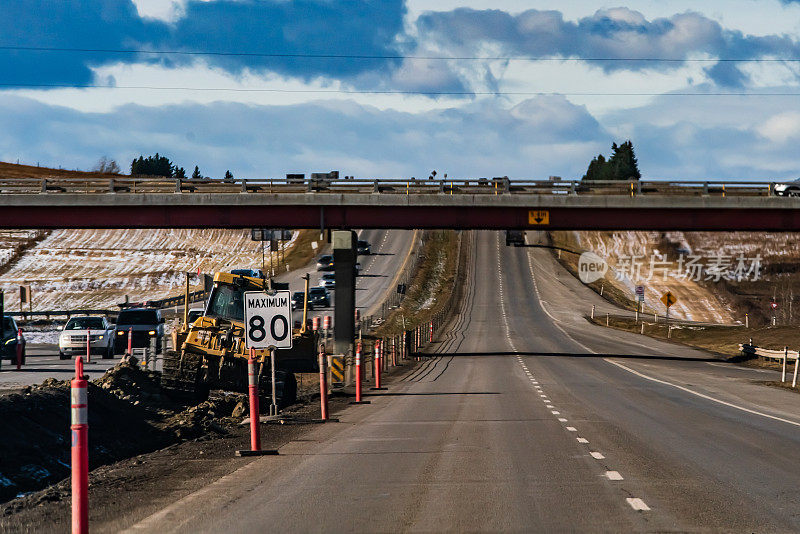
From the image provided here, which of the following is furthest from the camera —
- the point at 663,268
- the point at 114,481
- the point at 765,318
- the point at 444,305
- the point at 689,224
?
the point at 663,268

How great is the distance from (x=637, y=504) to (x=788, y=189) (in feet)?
157

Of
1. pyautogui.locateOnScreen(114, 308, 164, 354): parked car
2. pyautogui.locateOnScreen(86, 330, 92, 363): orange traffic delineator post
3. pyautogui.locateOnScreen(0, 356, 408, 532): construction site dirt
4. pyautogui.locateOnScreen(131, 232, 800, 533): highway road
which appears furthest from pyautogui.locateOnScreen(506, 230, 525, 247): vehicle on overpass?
pyautogui.locateOnScreen(0, 356, 408, 532): construction site dirt

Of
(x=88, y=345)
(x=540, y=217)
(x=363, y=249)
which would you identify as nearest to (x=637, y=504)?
(x=88, y=345)

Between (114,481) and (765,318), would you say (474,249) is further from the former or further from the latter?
(114,481)

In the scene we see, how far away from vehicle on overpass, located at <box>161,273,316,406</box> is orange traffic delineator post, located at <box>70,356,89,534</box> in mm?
14594

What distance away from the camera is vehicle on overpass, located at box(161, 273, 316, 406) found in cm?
2288

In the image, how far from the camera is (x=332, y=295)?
294ft

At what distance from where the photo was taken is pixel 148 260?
113 meters

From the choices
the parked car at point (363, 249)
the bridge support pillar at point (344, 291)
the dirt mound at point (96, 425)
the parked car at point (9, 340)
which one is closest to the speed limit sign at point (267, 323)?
the dirt mound at point (96, 425)

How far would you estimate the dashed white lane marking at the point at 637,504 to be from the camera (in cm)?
921

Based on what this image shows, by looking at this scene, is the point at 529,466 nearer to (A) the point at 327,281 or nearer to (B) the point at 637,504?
(B) the point at 637,504

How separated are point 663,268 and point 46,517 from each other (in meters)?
116

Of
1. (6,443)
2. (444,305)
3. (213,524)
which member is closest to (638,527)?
(213,524)

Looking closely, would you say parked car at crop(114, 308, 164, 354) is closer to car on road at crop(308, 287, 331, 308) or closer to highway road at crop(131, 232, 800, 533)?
highway road at crop(131, 232, 800, 533)
